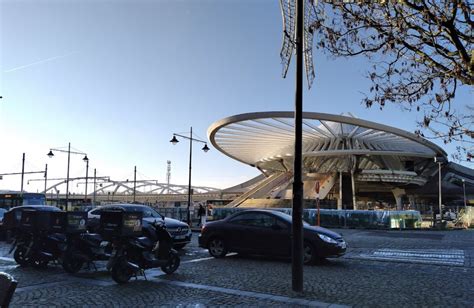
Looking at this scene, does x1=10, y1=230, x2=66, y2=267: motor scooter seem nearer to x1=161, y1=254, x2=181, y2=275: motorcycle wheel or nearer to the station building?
x1=161, y1=254, x2=181, y2=275: motorcycle wheel

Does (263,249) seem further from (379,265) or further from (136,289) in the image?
(136,289)

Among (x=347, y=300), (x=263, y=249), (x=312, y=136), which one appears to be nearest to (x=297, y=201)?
(x=347, y=300)

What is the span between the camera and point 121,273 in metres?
9.13

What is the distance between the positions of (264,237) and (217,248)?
1.63 m

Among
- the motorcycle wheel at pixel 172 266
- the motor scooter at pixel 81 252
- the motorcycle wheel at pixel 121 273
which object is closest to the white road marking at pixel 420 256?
the motorcycle wheel at pixel 172 266

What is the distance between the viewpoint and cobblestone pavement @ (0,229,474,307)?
7613mm

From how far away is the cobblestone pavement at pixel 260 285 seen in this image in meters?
7.61

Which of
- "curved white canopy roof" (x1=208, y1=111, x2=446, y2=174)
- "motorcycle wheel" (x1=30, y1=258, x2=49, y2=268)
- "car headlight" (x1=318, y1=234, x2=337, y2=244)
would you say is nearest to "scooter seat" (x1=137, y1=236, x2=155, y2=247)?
"motorcycle wheel" (x1=30, y1=258, x2=49, y2=268)

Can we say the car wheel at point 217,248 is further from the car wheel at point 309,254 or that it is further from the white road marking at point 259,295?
the white road marking at point 259,295

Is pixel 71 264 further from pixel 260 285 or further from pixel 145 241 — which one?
pixel 260 285

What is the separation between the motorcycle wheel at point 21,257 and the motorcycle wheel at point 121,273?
11.4 feet

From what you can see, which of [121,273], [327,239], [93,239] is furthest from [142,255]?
[327,239]

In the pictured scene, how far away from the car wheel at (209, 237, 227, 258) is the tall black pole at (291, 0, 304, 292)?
522cm

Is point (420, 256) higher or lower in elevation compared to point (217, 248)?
lower
